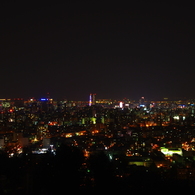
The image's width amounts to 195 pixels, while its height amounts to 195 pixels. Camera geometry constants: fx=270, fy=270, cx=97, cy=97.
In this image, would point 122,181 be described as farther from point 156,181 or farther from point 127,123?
point 127,123

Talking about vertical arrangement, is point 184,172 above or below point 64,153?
below


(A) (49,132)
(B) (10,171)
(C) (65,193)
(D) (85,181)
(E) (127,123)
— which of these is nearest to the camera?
(C) (65,193)

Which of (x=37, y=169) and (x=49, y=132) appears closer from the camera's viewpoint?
(x=37, y=169)

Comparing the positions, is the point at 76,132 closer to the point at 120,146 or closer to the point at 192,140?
the point at 120,146

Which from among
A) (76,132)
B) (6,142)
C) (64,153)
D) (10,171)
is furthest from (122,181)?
(76,132)

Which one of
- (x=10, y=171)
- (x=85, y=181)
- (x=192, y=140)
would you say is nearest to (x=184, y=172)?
(x=85, y=181)

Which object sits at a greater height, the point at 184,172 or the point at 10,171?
the point at 10,171

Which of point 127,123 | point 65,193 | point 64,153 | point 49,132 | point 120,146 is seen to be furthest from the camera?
point 127,123

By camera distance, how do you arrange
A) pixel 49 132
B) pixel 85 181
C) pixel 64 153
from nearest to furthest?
pixel 85 181
pixel 64 153
pixel 49 132

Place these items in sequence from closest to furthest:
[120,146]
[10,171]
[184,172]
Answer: [10,171] → [184,172] → [120,146]
